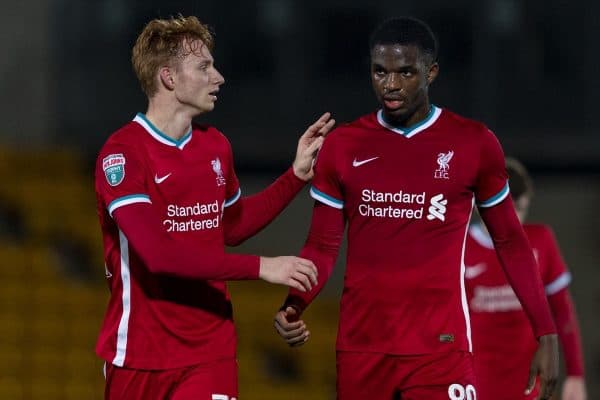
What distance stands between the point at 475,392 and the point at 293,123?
5.91m

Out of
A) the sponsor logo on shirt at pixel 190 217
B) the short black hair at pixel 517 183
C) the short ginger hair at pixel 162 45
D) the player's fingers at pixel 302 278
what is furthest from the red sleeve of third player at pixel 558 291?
the short ginger hair at pixel 162 45

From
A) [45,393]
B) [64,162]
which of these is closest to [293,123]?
[64,162]

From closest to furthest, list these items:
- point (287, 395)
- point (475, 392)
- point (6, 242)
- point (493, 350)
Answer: point (475, 392) < point (493, 350) < point (287, 395) < point (6, 242)

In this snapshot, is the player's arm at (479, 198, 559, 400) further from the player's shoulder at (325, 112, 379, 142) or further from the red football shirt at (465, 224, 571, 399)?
the red football shirt at (465, 224, 571, 399)

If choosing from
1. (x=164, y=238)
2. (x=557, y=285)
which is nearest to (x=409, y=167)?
(x=164, y=238)

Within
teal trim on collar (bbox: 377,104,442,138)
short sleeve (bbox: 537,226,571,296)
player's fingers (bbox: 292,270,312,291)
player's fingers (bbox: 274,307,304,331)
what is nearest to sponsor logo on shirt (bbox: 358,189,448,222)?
teal trim on collar (bbox: 377,104,442,138)

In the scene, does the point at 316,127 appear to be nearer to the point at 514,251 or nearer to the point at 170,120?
the point at 170,120

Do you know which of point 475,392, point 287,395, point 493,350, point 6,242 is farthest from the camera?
point 6,242

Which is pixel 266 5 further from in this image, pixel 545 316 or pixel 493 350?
pixel 545 316

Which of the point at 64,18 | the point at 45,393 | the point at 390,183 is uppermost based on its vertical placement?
the point at 64,18

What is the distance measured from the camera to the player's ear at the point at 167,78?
15.3ft

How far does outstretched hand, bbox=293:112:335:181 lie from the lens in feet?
16.2

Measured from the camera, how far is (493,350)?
552cm

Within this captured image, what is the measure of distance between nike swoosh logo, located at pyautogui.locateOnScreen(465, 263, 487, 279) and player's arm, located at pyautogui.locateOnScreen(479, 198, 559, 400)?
1002mm
